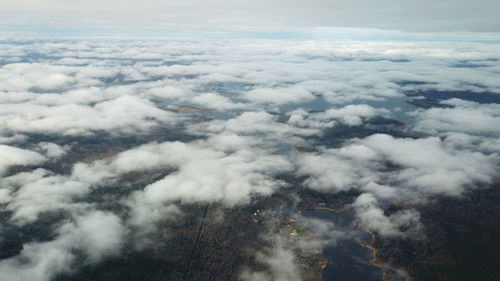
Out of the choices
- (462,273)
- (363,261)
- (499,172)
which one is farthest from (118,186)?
(499,172)

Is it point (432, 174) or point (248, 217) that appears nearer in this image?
point (248, 217)

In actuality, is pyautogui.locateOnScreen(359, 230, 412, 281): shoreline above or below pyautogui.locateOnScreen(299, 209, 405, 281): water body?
above

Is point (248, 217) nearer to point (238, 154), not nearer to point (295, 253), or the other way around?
point (295, 253)

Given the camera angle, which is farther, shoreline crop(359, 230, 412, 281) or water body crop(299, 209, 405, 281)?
water body crop(299, 209, 405, 281)

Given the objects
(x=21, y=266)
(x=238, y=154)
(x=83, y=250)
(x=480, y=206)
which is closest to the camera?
(x=21, y=266)

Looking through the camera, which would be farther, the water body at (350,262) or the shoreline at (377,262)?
the water body at (350,262)

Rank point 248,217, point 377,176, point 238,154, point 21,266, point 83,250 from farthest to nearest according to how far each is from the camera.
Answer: point 238,154
point 377,176
point 248,217
point 83,250
point 21,266

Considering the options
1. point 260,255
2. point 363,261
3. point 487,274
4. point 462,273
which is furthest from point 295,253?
point 487,274
